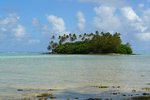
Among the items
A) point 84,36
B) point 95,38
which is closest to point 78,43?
point 84,36

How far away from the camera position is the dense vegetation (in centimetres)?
16550

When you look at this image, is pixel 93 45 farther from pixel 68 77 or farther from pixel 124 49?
pixel 68 77

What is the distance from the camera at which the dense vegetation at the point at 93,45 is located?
16550 centimetres

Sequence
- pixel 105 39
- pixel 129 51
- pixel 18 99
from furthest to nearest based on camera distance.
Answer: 1. pixel 129 51
2. pixel 105 39
3. pixel 18 99

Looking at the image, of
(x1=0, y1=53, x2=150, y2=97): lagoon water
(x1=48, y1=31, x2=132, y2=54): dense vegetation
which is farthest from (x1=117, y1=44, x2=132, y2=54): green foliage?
(x1=0, y1=53, x2=150, y2=97): lagoon water

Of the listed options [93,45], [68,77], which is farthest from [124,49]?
[68,77]

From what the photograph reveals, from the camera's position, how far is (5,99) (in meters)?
21.8

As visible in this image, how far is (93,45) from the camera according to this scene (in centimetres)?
17000

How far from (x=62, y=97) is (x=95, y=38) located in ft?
486

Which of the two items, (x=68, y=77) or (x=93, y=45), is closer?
(x=68, y=77)

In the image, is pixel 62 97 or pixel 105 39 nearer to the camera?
pixel 62 97

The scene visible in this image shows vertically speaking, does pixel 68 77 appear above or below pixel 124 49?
below

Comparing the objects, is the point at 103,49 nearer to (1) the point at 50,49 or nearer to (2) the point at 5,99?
(1) the point at 50,49

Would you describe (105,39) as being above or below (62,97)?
above
